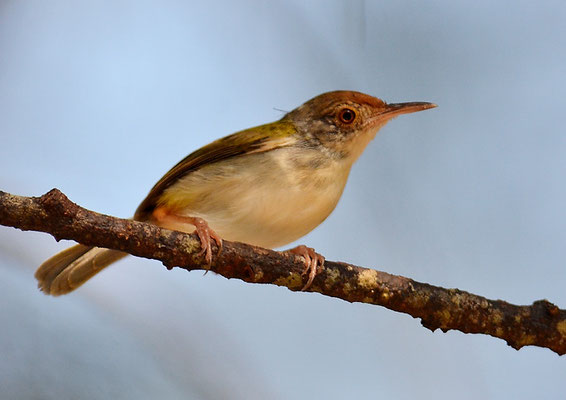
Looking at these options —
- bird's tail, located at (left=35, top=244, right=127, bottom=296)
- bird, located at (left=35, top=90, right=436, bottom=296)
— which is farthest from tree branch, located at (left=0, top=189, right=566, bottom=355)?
bird's tail, located at (left=35, top=244, right=127, bottom=296)

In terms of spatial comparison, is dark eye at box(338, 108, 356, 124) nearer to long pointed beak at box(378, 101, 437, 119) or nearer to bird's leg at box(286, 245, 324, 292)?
long pointed beak at box(378, 101, 437, 119)

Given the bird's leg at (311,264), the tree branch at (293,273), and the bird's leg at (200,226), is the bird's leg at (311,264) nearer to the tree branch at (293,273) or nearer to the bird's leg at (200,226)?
the tree branch at (293,273)

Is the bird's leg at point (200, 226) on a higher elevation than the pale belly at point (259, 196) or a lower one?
lower

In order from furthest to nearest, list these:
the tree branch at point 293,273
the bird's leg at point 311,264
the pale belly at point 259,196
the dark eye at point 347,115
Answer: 1. the dark eye at point 347,115
2. the pale belly at point 259,196
3. the bird's leg at point 311,264
4. the tree branch at point 293,273

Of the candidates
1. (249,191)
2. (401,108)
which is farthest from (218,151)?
(401,108)

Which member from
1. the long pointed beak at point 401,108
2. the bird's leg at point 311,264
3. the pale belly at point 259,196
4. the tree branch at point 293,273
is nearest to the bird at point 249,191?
the pale belly at point 259,196

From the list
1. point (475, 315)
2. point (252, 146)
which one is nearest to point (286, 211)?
point (252, 146)

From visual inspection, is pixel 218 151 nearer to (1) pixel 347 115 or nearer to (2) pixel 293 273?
(1) pixel 347 115

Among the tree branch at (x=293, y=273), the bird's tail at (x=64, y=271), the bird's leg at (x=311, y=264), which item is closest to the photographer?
the tree branch at (x=293, y=273)
